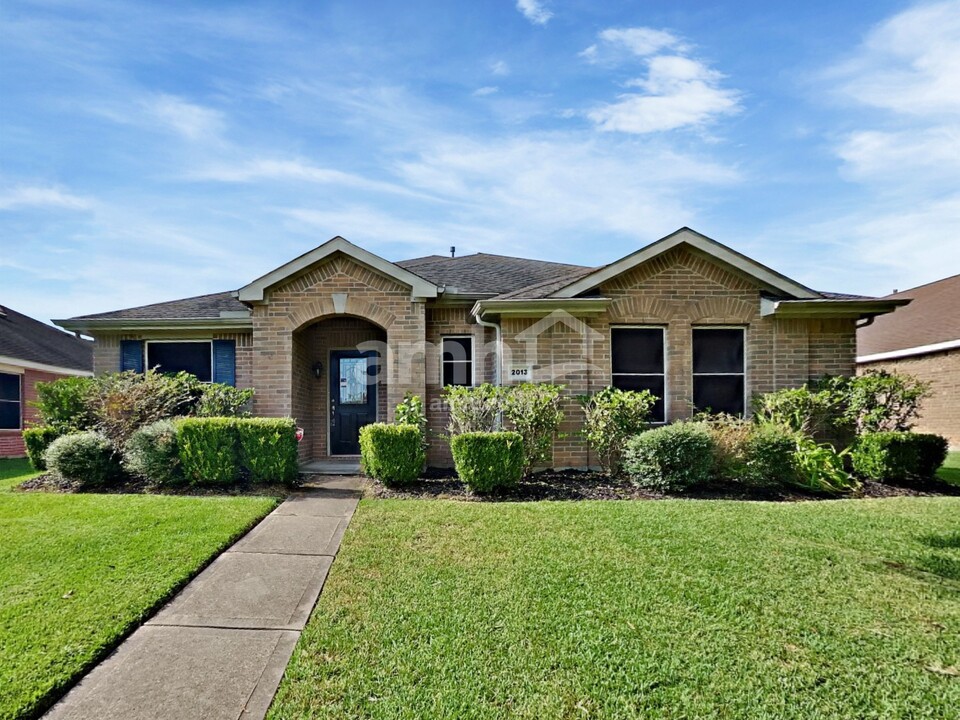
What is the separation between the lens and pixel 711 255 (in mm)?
9750

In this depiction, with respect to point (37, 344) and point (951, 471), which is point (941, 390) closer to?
point (951, 471)

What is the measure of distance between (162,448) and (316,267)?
414cm

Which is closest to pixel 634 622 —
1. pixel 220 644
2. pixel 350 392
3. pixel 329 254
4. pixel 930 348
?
pixel 220 644

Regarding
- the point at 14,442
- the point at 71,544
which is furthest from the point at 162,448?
the point at 14,442

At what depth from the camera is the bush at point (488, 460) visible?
24.9 feet

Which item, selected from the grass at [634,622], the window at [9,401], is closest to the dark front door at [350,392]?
the grass at [634,622]

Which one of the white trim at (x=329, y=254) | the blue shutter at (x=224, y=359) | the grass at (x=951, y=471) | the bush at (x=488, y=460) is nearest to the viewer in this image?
the bush at (x=488, y=460)

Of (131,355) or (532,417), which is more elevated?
(131,355)

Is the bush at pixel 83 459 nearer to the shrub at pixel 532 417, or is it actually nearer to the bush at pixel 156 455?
the bush at pixel 156 455

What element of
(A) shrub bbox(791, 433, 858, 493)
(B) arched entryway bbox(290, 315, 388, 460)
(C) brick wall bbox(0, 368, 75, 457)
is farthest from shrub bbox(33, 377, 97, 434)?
(A) shrub bbox(791, 433, 858, 493)

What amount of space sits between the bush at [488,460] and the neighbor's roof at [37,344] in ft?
49.2

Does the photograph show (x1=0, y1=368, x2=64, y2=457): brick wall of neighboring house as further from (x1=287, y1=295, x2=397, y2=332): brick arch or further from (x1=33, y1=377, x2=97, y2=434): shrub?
(x1=287, y1=295, x2=397, y2=332): brick arch

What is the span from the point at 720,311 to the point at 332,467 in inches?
308

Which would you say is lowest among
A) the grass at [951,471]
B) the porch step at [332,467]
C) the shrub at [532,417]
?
the grass at [951,471]
